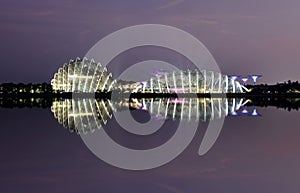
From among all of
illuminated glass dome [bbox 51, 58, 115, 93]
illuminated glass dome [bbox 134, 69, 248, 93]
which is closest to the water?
illuminated glass dome [bbox 51, 58, 115, 93]

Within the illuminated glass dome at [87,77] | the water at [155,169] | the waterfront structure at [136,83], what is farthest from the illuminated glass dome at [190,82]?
the water at [155,169]

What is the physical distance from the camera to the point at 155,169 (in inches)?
537

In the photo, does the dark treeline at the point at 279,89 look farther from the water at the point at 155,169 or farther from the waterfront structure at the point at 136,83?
the water at the point at 155,169

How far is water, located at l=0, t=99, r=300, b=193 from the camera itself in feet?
38.0

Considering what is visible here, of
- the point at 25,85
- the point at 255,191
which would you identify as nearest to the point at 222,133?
the point at 255,191

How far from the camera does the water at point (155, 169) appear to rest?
1159 cm

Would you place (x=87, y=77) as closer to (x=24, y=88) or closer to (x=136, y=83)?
(x=136, y=83)

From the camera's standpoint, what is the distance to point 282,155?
55.0 feet

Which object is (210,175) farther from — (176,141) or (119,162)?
(176,141)

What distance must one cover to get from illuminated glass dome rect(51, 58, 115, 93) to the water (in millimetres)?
80873

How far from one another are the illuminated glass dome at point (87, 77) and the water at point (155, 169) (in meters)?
80.9

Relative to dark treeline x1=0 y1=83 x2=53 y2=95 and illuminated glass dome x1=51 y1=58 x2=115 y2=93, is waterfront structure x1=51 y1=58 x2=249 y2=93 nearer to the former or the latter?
illuminated glass dome x1=51 y1=58 x2=115 y2=93

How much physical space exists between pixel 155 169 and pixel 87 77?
90.9m

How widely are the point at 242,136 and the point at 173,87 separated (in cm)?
9985
